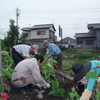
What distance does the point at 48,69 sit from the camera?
271 centimetres

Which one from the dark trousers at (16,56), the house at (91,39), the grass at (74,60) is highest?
the house at (91,39)

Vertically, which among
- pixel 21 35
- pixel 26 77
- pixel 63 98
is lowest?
pixel 63 98

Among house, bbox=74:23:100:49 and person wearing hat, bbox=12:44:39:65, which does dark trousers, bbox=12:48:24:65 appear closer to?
person wearing hat, bbox=12:44:39:65

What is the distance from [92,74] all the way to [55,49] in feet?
10.6

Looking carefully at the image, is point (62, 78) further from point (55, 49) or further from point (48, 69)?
point (55, 49)

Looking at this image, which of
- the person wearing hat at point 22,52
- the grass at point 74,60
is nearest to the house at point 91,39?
the grass at point 74,60

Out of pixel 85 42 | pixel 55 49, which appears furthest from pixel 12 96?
pixel 85 42

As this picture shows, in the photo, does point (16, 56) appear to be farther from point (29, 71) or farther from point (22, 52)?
point (29, 71)

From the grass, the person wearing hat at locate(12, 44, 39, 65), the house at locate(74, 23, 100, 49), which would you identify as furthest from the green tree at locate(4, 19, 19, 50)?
the house at locate(74, 23, 100, 49)

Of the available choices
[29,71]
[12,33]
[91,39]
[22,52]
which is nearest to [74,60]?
[22,52]

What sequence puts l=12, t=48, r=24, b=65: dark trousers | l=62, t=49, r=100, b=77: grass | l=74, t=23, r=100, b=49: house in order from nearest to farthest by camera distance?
1. l=12, t=48, r=24, b=65: dark trousers
2. l=62, t=49, r=100, b=77: grass
3. l=74, t=23, r=100, b=49: house

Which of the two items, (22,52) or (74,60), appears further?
(74,60)

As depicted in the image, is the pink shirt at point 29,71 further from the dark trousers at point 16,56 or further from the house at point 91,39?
the house at point 91,39

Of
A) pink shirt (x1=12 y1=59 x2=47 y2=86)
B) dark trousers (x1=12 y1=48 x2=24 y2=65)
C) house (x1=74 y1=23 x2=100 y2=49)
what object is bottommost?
pink shirt (x1=12 y1=59 x2=47 y2=86)
